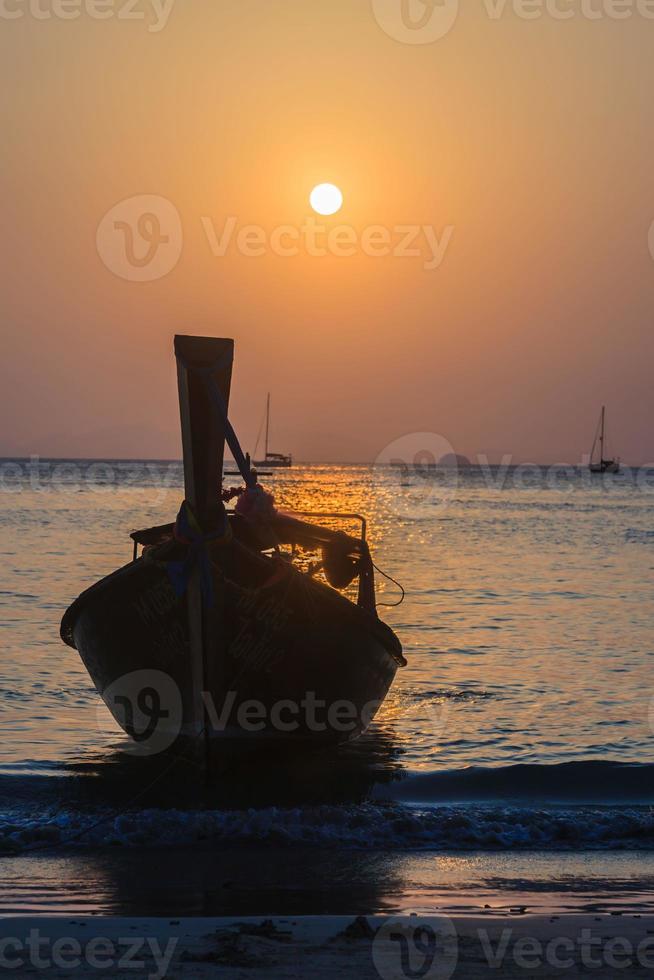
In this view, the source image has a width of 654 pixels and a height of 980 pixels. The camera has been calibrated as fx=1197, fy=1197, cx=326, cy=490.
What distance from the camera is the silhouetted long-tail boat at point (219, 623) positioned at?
10.7 metres

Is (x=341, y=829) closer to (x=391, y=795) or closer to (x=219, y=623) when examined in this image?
(x=391, y=795)

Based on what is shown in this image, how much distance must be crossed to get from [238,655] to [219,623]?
0.50 meters

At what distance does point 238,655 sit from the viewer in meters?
11.9

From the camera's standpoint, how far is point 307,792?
12656 millimetres

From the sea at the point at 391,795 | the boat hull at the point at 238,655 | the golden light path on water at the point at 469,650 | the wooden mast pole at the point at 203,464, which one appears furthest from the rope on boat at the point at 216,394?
the golden light path on water at the point at 469,650

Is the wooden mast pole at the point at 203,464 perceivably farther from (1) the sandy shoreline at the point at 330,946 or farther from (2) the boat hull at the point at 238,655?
(1) the sandy shoreline at the point at 330,946

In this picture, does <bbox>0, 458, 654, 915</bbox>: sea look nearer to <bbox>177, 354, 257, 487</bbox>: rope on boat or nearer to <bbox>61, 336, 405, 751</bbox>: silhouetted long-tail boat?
<bbox>61, 336, 405, 751</bbox>: silhouetted long-tail boat

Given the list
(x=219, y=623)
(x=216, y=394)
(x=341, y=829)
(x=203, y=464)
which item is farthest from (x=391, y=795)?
(x=216, y=394)

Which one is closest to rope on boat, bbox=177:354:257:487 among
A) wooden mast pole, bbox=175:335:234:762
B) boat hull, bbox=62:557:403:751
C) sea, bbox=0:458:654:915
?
wooden mast pole, bbox=175:335:234:762

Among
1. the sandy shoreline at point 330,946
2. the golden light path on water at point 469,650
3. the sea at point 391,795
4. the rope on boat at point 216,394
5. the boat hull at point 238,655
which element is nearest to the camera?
the sandy shoreline at point 330,946

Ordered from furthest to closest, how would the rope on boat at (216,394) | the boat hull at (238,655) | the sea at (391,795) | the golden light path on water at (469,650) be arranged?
the golden light path on water at (469,650), the boat hull at (238,655), the rope on boat at (216,394), the sea at (391,795)

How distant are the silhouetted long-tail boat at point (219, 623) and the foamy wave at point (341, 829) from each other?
1109 millimetres

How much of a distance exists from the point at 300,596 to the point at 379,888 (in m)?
3.50

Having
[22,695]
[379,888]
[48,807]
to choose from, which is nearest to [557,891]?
[379,888]
